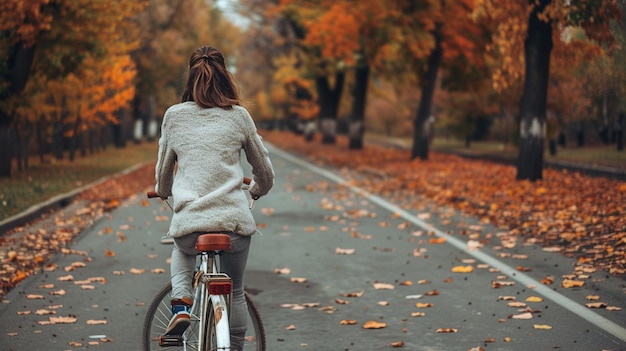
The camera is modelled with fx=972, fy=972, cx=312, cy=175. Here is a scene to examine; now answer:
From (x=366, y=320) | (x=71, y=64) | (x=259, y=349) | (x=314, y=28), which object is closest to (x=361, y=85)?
(x=314, y=28)

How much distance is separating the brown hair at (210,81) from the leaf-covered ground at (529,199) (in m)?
6.39

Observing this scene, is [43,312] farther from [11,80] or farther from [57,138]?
[57,138]

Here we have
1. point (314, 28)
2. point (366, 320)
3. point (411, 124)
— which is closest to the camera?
point (366, 320)

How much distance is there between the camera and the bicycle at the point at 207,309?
479 cm

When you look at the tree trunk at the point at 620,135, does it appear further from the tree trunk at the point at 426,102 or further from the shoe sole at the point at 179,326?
the shoe sole at the point at 179,326

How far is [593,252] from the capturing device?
37.9ft

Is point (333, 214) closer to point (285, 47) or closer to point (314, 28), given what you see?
point (314, 28)

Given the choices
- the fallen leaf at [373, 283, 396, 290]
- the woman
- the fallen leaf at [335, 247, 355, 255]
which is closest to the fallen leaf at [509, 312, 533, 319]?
the fallen leaf at [373, 283, 396, 290]

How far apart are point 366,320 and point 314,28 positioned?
2573cm

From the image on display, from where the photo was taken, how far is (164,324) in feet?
18.1

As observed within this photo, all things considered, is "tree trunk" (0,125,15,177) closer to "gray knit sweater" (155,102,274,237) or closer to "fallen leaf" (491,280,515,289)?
"fallen leaf" (491,280,515,289)

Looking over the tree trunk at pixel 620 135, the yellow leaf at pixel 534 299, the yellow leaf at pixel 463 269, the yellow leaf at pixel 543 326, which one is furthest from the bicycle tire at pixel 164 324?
the tree trunk at pixel 620 135

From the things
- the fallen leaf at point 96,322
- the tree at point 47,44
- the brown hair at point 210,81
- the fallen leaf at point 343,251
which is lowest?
the fallen leaf at point 96,322

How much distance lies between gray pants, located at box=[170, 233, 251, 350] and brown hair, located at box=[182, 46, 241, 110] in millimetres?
704
